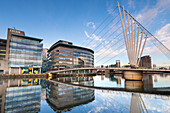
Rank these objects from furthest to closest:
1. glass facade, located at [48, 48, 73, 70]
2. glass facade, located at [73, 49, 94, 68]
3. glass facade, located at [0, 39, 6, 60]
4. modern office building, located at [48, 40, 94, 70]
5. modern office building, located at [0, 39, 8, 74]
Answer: glass facade, located at [73, 49, 94, 68]
modern office building, located at [48, 40, 94, 70]
glass facade, located at [48, 48, 73, 70]
glass facade, located at [0, 39, 6, 60]
modern office building, located at [0, 39, 8, 74]

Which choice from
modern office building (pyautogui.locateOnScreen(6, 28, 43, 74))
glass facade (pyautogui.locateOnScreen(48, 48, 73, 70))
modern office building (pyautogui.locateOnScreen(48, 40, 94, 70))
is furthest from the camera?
modern office building (pyautogui.locateOnScreen(48, 40, 94, 70))

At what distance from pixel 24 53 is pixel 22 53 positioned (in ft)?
4.78

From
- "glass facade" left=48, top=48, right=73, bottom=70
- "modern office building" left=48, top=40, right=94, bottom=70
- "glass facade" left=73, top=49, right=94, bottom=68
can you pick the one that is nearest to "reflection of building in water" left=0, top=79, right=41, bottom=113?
"glass facade" left=48, top=48, right=73, bottom=70

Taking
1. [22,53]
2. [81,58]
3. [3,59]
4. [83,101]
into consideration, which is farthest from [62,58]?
[83,101]

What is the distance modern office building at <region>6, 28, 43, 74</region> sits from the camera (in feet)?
271

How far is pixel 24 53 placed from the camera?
285ft

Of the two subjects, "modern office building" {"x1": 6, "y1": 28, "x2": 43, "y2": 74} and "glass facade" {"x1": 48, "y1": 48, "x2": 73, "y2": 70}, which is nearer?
"modern office building" {"x1": 6, "y1": 28, "x2": 43, "y2": 74}

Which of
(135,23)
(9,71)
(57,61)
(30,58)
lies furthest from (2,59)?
(135,23)

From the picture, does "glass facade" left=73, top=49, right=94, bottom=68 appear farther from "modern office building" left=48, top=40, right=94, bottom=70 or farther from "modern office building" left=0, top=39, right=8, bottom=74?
"modern office building" left=0, top=39, right=8, bottom=74

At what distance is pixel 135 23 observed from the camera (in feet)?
161

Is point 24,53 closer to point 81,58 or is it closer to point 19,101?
point 81,58

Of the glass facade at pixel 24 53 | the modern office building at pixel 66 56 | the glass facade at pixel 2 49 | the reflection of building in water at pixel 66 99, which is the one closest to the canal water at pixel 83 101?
the reflection of building in water at pixel 66 99

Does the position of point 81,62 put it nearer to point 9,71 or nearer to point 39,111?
point 9,71

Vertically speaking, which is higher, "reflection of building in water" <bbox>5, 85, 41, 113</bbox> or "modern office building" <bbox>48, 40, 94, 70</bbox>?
"modern office building" <bbox>48, 40, 94, 70</bbox>
